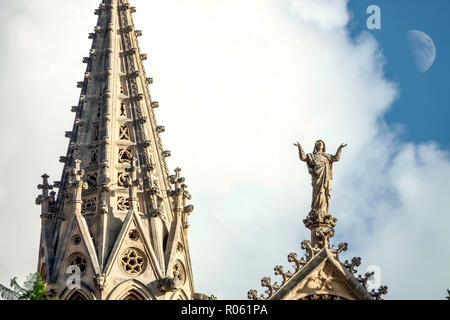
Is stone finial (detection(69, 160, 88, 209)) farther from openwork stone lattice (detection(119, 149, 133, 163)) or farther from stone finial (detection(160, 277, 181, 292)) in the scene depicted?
stone finial (detection(160, 277, 181, 292))

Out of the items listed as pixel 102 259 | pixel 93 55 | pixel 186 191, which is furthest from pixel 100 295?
→ pixel 93 55

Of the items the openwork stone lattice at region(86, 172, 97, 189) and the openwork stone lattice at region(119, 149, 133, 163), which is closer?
the openwork stone lattice at region(86, 172, 97, 189)

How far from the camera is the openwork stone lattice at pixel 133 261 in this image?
5652cm

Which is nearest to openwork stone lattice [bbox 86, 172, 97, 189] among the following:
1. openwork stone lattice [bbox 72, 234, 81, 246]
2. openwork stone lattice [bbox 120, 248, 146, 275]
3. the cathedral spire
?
the cathedral spire

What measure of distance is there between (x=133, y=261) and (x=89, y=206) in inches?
119

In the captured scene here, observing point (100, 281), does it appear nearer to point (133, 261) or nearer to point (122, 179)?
point (133, 261)

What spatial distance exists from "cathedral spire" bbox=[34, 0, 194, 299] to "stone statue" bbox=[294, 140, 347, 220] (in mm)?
8024

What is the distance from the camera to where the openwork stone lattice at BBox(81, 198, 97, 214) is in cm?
5841

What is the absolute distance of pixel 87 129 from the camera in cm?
6156

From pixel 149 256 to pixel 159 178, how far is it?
14.1 ft

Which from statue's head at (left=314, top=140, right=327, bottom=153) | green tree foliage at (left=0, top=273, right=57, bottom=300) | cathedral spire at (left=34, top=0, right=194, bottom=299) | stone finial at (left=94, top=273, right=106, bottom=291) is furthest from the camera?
cathedral spire at (left=34, top=0, right=194, bottom=299)

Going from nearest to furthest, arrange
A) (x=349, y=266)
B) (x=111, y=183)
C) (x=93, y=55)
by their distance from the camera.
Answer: (x=349, y=266) → (x=111, y=183) → (x=93, y=55)

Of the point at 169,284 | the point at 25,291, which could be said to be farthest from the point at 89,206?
the point at 25,291
